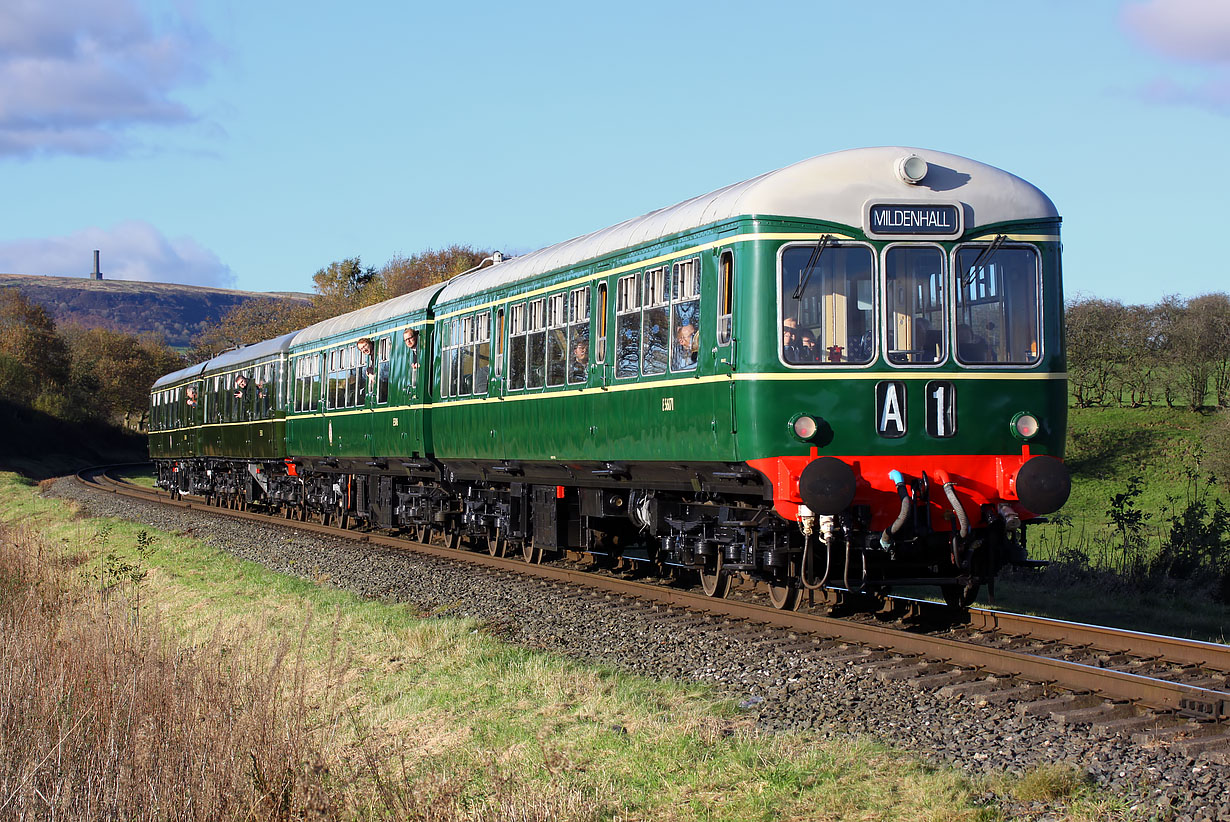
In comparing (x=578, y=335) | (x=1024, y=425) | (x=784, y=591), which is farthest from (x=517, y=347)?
(x=1024, y=425)

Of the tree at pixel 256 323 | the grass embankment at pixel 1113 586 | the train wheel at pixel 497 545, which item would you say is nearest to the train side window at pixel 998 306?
the grass embankment at pixel 1113 586

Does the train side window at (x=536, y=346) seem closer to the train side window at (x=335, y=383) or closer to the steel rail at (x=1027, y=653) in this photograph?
the steel rail at (x=1027, y=653)

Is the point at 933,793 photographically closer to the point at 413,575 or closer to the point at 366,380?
the point at 413,575

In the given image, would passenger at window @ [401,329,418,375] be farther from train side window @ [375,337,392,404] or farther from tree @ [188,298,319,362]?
tree @ [188,298,319,362]

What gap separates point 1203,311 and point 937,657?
43003 millimetres

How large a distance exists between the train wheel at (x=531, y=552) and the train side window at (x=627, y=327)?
4.08 meters

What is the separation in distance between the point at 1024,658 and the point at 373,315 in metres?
13.7

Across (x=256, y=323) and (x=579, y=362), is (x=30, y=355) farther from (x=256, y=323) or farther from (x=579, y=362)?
(x=579, y=362)

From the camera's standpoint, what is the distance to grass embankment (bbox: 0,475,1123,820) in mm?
5188

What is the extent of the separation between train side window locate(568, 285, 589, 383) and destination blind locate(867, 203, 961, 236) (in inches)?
141

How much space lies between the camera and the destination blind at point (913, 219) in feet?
29.7

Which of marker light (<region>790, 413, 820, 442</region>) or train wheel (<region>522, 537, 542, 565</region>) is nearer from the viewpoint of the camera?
marker light (<region>790, 413, 820, 442</region>)

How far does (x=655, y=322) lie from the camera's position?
1041 cm

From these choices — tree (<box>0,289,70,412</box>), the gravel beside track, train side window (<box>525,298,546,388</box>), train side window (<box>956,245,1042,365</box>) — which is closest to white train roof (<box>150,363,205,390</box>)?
the gravel beside track
